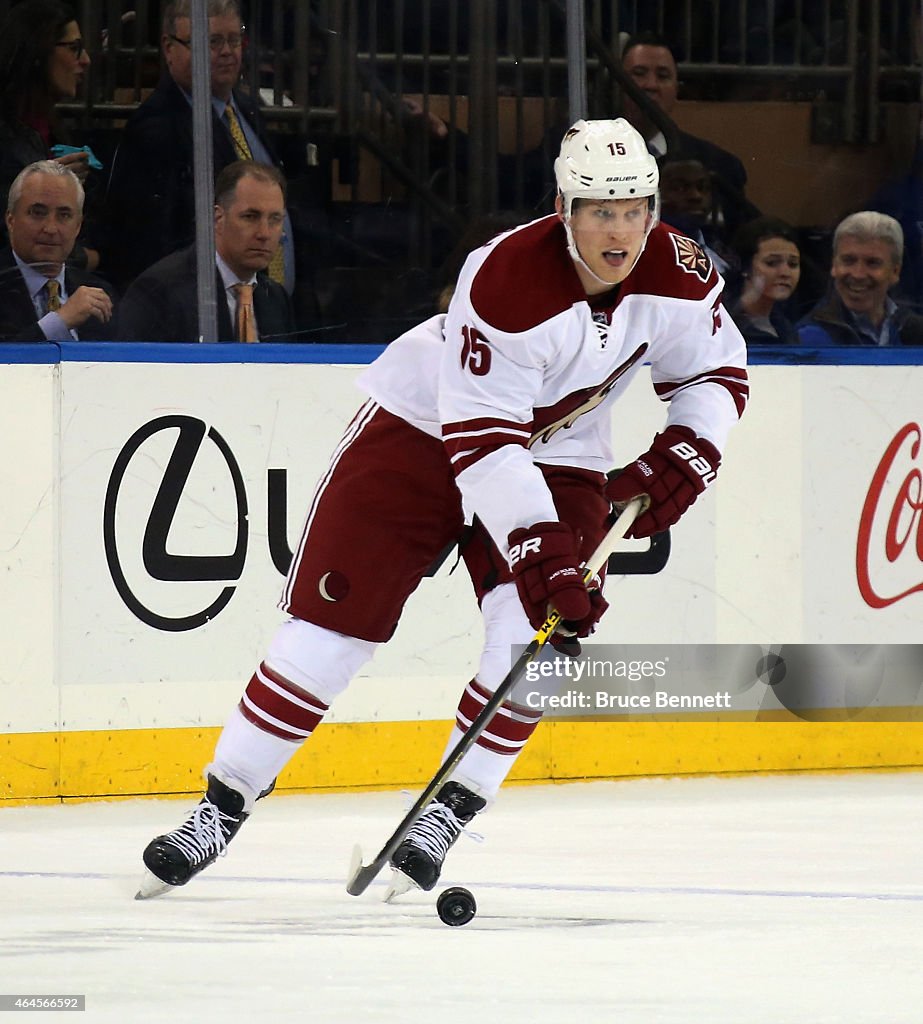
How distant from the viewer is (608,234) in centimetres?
345

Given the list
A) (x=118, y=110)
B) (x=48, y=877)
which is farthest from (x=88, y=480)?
(x=48, y=877)

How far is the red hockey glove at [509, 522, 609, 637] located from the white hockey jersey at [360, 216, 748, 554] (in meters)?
0.03

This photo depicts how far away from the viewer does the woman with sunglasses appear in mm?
4953

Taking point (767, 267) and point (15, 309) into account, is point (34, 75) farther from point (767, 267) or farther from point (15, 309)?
point (767, 267)

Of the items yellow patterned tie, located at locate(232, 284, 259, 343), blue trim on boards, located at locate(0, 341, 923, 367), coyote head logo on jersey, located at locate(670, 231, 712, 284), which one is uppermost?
coyote head logo on jersey, located at locate(670, 231, 712, 284)

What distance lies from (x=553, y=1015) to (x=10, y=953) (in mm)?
838

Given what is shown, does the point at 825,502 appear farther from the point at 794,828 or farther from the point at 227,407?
the point at 227,407

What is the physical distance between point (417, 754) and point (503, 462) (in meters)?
1.83

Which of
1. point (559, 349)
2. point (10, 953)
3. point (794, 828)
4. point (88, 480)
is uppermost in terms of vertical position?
point (559, 349)

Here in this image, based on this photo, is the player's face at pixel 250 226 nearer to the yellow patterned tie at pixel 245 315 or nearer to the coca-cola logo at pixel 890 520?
the yellow patterned tie at pixel 245 315

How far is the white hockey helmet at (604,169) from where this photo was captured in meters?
3.46

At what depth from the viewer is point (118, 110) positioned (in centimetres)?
509

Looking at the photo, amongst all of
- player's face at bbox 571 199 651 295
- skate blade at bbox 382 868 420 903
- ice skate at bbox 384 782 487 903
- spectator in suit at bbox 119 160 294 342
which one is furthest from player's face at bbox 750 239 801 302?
skate blade at bbox 382 868 420 903

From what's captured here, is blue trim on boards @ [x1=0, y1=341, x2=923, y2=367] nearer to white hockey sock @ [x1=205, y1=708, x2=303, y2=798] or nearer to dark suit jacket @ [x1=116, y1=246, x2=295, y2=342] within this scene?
dark suit jacket @ [x1=116, y1=246, x2=295, y2=342]
